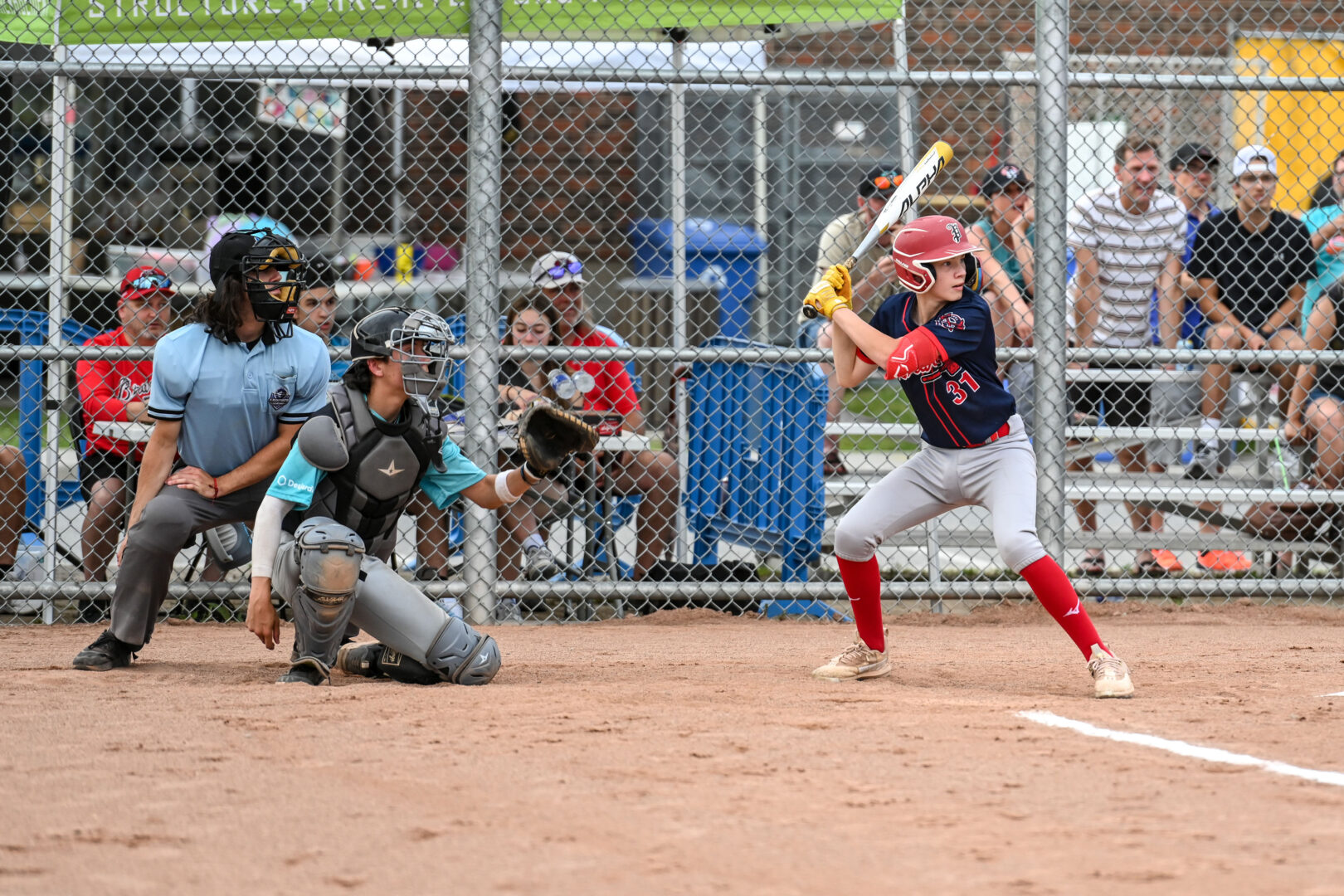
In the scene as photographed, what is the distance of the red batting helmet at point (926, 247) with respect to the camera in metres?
4.37

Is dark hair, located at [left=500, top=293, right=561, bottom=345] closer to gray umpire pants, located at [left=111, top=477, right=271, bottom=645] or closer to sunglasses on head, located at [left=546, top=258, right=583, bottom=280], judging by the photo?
sunglasses on head, located at [left=546, top=258, right=583, bottom=280]

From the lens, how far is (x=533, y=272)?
6.63 m

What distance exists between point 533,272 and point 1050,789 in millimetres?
4228

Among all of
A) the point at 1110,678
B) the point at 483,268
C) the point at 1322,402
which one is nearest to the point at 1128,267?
the point at 1322,402

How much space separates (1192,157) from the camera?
755 cm

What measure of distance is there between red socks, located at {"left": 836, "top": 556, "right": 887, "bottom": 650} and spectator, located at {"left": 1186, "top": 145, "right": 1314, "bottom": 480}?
2.84 metres

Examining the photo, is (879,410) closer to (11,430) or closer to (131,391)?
(11,430)

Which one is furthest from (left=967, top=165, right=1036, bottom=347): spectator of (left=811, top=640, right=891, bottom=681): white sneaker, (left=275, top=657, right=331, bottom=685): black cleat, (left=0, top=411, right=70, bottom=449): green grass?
(left=0, top=411, right=70, bottom=449): green grass

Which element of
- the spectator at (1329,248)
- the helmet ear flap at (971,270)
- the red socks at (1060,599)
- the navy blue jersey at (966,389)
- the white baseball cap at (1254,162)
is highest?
A: the white baseball cap at (1254,162)

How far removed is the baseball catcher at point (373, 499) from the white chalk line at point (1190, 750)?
1.60 metres

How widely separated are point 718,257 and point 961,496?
268 inches

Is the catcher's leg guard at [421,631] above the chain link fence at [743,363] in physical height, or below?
below

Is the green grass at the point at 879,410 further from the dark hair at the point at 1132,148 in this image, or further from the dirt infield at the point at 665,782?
the dirt infield at the point at 665,782

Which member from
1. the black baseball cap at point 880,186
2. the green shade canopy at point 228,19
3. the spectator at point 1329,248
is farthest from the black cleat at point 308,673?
the spectator at point 1329,248
